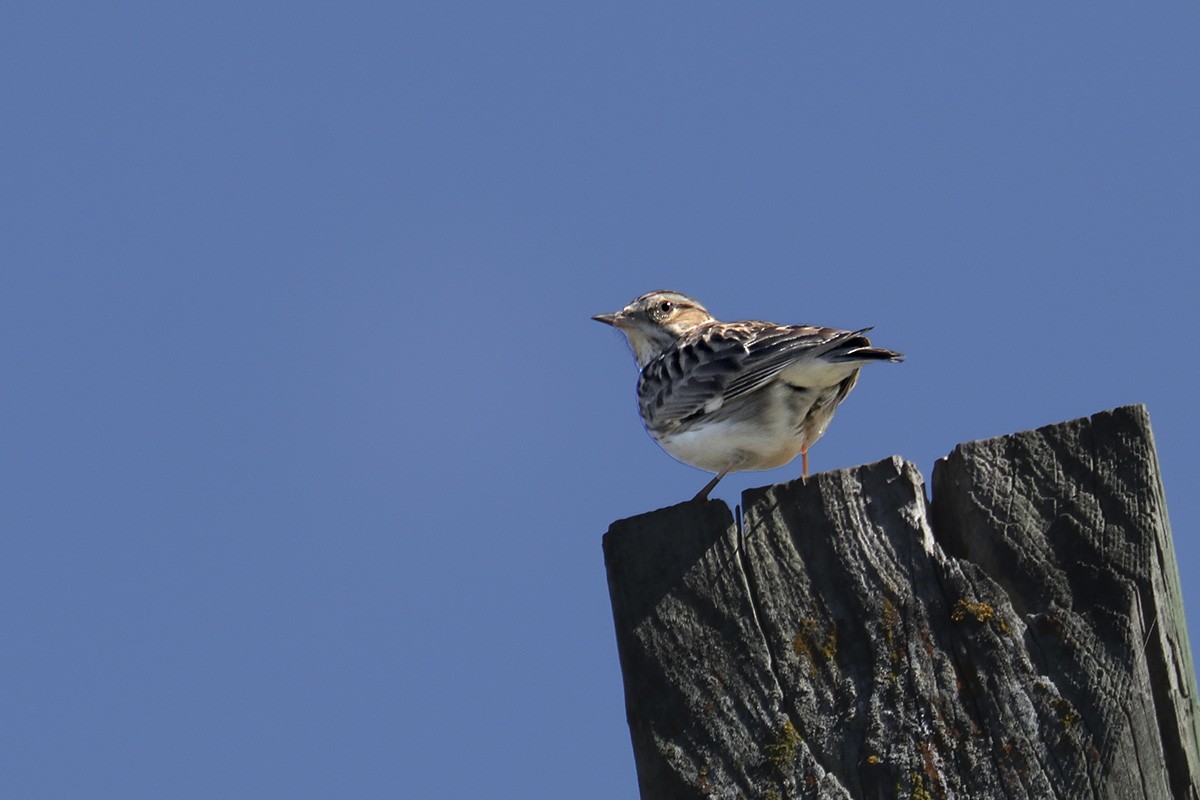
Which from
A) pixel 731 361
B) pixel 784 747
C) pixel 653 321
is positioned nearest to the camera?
pixel 784 747

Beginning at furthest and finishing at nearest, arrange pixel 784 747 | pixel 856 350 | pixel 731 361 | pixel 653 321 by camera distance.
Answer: pixel 653 321
pixel 731 361
pixel 856 350
pixel 784 747

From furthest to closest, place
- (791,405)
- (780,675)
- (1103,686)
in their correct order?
(791,405) → (780,675) → (1103,686)

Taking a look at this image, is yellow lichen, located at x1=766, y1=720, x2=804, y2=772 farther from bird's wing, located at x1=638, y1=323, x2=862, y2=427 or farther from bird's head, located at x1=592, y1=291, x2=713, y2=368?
bird's head, located at x1=592, y1=291, x2=713, y2=368

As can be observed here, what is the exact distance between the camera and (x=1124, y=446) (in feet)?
12.7

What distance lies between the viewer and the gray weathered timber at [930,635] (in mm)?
3691

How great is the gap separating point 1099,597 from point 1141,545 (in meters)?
0.18

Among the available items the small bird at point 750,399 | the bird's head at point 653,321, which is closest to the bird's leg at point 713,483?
the small bird at point 750,399

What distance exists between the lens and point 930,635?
152 inches

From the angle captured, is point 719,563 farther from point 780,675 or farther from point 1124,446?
point 1124,446

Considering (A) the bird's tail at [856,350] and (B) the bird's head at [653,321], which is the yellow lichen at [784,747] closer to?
(A) the bird's tail at [856,350]

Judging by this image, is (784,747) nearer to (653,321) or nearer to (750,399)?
(750,399)

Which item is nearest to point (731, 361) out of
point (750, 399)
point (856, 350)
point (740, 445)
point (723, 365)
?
point (723, 365)

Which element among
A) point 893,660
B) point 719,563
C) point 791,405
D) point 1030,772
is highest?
point 791,405

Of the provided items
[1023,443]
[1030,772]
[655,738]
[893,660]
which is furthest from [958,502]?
[655,738]
